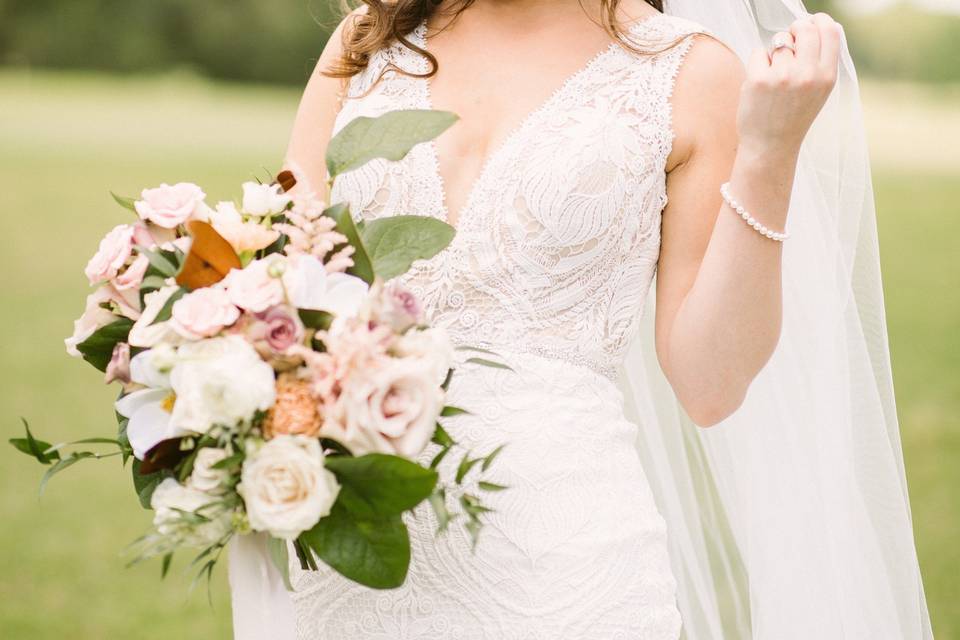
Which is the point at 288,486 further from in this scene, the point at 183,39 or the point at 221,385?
the point at 183,39

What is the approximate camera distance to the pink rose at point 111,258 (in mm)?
1852

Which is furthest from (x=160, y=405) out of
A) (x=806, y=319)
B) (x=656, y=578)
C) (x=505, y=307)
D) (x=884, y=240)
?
(x=884, y=240)

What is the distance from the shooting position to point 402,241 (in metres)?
1.86

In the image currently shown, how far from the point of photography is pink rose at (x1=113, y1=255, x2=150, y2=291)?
1823mm

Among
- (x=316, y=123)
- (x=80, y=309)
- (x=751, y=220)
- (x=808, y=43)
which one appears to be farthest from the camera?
(x=80, y=309)

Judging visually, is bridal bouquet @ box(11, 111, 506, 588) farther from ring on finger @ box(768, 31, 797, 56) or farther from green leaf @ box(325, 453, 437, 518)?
ring on finger @ box(768, 31, 797, 56)

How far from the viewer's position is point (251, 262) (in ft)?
5.84

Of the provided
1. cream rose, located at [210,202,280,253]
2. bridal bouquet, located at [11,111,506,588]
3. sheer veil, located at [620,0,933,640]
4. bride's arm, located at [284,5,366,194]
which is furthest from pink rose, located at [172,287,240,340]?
sheer veil, located at [620,0,933,640]

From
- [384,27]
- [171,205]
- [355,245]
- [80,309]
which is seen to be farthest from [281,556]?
[80,309]

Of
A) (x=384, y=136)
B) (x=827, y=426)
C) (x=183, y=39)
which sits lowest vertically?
(x=183, y=39)

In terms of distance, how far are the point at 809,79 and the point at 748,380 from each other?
1.97ft

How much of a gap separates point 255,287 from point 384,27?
114 cm

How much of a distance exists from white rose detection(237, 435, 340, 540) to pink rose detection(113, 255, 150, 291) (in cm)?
39

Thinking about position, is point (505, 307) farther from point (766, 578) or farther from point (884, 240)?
point (884, 240)
